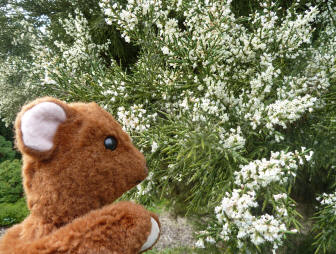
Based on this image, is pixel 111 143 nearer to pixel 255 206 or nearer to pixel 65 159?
pixel 65 159

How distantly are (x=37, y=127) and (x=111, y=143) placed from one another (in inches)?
15.3

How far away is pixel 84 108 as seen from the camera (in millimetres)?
1541

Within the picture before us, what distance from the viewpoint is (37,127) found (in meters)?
1.28

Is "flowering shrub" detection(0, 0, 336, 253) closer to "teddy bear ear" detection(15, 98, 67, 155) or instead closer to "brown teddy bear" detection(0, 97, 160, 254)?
"brown teddy bear" detection(0, 97, 160, 254)

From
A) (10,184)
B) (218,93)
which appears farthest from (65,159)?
(10,184)

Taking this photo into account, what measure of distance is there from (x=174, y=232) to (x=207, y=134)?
434 centimetres

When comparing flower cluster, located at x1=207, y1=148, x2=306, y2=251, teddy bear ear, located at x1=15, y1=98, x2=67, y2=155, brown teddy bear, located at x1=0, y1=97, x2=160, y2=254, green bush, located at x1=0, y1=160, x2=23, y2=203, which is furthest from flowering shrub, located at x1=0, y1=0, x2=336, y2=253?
green bush, located at x1=0, y1=160, x2=23, y2=203

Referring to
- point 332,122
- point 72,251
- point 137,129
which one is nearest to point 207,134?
point 137,129

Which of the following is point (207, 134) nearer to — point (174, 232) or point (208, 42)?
point (208, 42)

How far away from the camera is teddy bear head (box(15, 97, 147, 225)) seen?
1297 mm

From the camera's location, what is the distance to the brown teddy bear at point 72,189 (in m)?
1.27

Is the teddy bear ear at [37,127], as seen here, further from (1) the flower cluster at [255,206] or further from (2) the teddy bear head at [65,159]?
(1) the flower cluster at [255,206]

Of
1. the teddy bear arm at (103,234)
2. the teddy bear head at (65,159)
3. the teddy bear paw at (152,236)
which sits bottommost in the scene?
the teddy bear paw at (152,236)

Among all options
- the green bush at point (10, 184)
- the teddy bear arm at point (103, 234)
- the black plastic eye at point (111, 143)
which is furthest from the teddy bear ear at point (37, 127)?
the green bush at point (10, 184)
